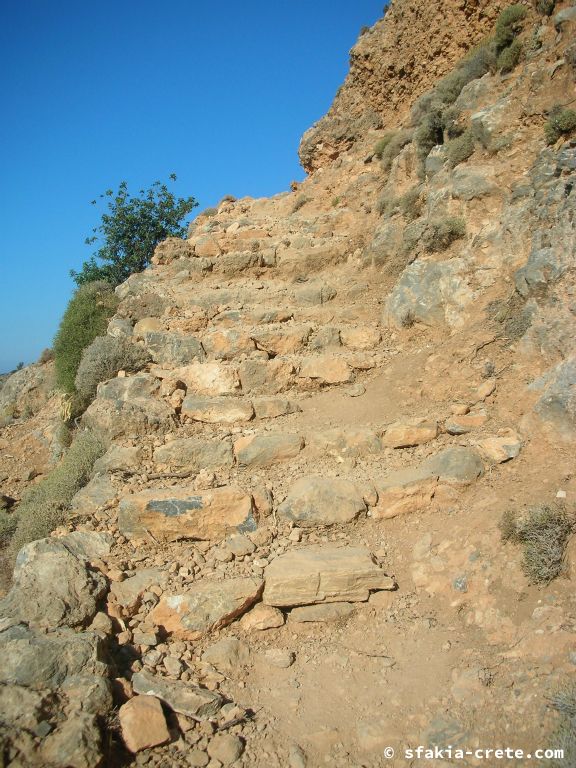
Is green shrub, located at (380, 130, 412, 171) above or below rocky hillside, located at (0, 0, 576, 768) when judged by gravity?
above

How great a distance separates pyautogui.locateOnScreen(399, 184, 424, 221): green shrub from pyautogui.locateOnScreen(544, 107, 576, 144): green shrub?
2483mm

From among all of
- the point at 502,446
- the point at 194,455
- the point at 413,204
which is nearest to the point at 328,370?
the point at 194,455

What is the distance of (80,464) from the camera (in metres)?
6.20

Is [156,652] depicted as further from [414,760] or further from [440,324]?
[440,324]

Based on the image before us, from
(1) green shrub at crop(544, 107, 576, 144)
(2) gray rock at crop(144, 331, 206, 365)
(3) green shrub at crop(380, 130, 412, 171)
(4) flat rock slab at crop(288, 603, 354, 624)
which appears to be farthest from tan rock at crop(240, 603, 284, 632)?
(3) green shrub at crop(380, 130, 412, 171)

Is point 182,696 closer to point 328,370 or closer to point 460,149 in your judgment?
point 328,370

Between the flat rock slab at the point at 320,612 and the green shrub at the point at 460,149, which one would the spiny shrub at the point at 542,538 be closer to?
the flat rock slab at the point at 320,612

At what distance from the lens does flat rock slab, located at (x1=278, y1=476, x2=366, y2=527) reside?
199 inches

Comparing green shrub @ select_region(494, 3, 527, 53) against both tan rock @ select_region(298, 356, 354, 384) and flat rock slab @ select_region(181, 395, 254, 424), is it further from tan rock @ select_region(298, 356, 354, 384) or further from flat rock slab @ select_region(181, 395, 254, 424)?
flat rock slab @ select_region(181, 395, 254, 424)

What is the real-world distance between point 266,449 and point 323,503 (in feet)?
3.91

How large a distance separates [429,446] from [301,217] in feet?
29.1

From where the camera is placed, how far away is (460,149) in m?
8.31

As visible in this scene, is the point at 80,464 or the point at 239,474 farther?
the point at 80,464

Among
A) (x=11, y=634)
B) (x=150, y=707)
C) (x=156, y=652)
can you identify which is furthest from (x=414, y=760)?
(x=11, y=634)
